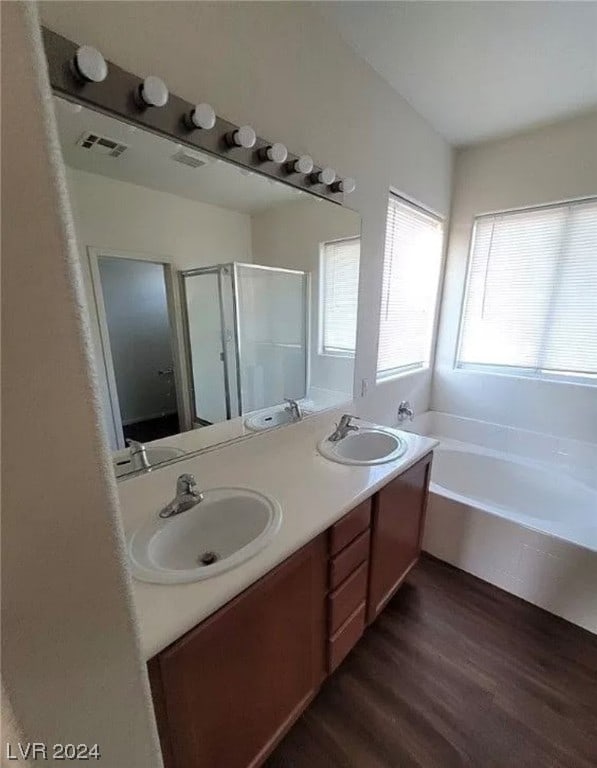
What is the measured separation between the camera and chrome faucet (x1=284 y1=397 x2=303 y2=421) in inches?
65.3

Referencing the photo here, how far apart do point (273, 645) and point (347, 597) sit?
0.39m

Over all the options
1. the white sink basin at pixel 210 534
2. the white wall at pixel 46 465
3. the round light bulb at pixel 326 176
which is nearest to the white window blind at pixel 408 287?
the round light bulb at pixel 326 176

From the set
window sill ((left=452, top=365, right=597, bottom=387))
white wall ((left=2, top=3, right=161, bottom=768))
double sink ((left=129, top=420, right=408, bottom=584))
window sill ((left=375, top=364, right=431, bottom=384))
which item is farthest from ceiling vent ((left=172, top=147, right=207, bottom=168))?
window sill ((left=452, top=365, right=597, bottom=387))

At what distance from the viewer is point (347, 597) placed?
123 cm

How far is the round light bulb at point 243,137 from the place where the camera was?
1.10 metres

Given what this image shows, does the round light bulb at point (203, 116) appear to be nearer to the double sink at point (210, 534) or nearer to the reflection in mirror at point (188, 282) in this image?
the reflection in mirror at point (188, 282)

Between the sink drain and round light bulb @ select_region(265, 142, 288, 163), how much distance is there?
1436 millimetres

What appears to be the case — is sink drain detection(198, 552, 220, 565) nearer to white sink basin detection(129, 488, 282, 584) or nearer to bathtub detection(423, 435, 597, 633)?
white sink basin detection(129, 488, 282, 584)

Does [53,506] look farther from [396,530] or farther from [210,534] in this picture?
[396,530]

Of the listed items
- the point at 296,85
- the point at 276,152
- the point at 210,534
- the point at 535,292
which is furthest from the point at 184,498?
the point at 535,292

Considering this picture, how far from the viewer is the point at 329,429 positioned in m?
1.83

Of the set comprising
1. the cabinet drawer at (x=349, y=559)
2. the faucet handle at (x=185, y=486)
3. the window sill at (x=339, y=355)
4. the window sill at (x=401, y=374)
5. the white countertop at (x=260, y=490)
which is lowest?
the cabinet drawer at (x=349, y=559)

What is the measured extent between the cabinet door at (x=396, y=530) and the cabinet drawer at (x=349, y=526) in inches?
2.7

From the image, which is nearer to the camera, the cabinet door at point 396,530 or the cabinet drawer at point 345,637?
the cabinet drawer at point 345,637
